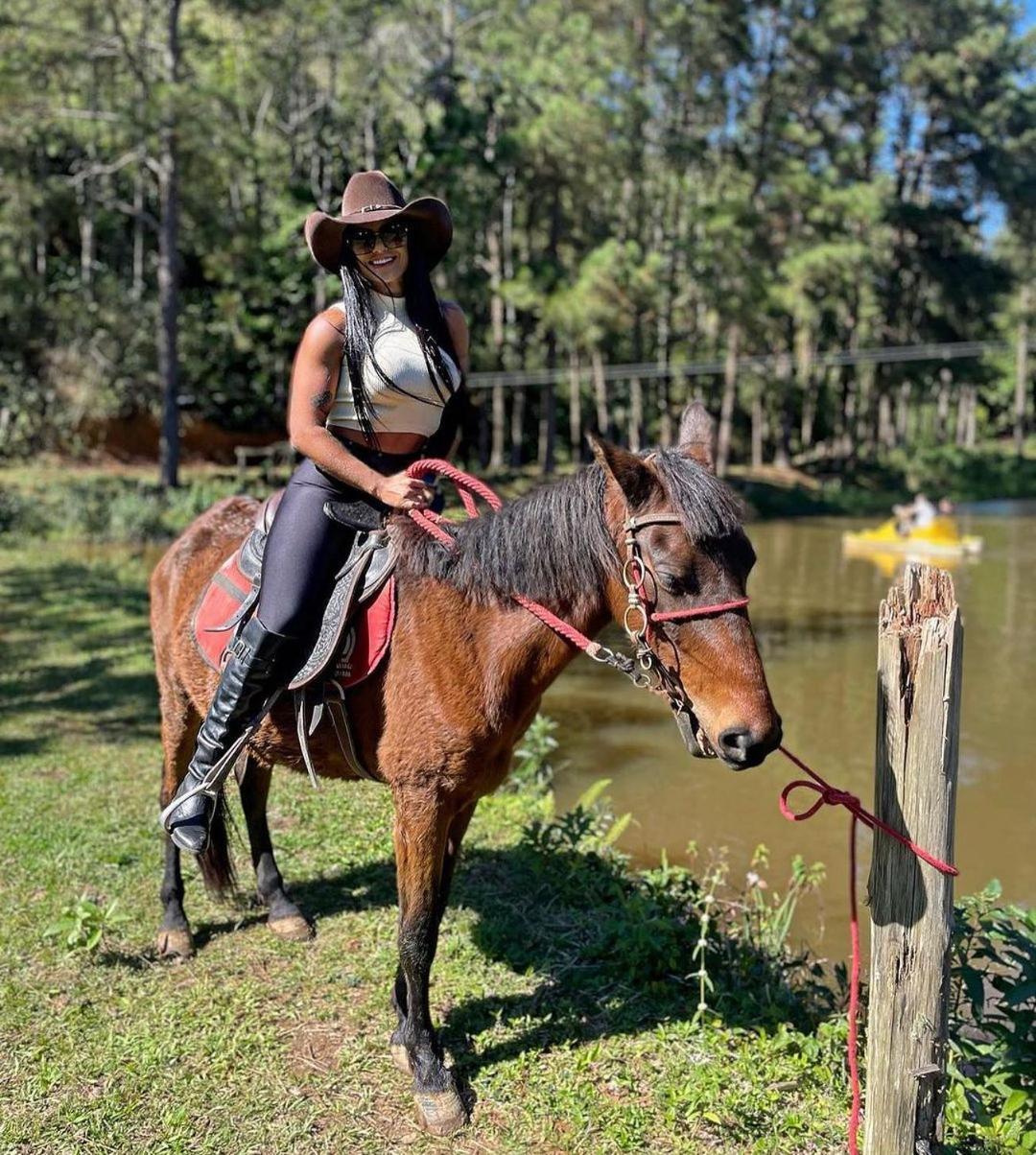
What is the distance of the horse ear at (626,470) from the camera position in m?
2.55

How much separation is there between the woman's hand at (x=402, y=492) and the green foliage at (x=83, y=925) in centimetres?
220

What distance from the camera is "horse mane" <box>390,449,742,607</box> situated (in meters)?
2.65

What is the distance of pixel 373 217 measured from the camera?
3090 millimetres

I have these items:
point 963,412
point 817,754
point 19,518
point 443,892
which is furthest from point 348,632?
point 963,412

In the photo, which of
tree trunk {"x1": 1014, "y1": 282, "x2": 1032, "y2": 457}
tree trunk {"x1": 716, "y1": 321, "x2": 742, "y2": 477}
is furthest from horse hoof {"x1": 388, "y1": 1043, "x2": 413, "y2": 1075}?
tree trunk {"x1": 1014, "y1": 282, "x2": 1032, "y2": 457}

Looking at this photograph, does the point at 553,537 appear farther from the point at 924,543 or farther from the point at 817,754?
the point at 924,543

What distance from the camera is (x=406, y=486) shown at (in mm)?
3047

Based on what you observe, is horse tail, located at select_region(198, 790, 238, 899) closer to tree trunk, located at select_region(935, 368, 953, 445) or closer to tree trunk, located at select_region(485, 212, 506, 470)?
tree trunk, located at select_region(485, 212, 506, 470)

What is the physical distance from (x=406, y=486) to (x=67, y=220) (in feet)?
111

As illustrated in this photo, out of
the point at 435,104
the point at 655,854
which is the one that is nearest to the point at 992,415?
the point at 435,104

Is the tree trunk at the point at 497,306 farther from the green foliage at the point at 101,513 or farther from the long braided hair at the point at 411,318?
the long braided hair at the point at 411,318

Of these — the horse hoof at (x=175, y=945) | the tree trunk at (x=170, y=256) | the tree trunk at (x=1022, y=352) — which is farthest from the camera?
the tree trunk at (x=1022, y=352)

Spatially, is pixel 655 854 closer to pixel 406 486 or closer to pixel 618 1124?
pixel 618 1124

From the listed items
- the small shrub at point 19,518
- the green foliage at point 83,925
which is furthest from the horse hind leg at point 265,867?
the small shrub at point 19,518
